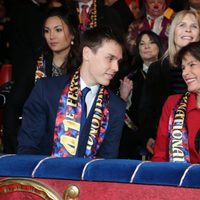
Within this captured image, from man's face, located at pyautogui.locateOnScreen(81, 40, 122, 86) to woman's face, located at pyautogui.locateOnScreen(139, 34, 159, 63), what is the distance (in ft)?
7.26

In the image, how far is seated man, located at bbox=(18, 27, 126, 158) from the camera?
4.32 m

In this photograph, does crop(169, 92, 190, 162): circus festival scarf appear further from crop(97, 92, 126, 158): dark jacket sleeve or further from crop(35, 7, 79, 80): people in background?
crop(35, 7, 79, 80): people in background

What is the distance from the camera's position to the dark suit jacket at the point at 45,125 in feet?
14.3

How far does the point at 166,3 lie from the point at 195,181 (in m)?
5.15

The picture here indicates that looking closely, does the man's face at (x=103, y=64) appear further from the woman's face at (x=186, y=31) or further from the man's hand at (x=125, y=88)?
the man's hand at (x=125, y=88)

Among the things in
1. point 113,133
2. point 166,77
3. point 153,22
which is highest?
point 153,22

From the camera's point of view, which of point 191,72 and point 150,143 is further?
point 150,143

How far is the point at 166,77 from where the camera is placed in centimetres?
557

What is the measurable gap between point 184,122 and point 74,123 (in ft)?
2.21

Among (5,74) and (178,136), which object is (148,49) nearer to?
(5,74)

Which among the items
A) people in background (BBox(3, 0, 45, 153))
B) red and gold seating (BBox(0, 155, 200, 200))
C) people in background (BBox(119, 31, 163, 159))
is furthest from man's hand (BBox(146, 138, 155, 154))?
red and gold seating (BBox(0, 155, 200, 200))

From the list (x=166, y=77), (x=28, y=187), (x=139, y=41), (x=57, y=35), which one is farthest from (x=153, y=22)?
(x=28, y=187)

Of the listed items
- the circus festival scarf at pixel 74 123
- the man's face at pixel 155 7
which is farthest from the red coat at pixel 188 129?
the man's face at pixel 155 7

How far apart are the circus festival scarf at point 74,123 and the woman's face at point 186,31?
122cm
